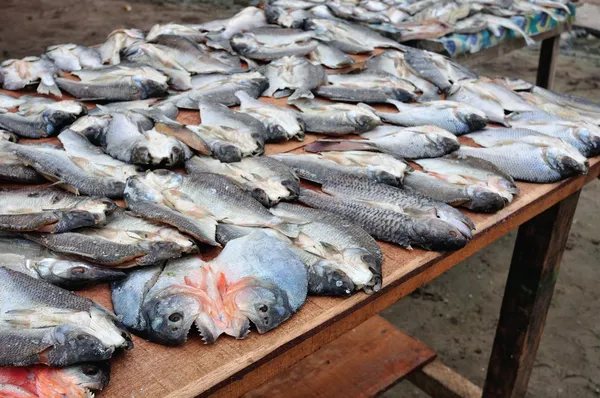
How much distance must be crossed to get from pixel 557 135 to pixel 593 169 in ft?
0.69

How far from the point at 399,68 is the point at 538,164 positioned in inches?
49.1

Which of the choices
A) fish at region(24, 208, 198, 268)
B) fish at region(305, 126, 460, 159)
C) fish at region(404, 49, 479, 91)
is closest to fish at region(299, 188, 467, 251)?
fish at region(305, 126, 460, 159)

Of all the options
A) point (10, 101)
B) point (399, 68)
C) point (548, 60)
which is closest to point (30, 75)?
point (10, 101)

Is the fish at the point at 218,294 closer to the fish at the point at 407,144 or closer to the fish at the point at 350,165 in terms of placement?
the fish at the point at 350,165

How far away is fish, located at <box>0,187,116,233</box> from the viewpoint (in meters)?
1.91

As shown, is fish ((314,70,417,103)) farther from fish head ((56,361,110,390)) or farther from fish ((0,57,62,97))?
fish head ((56,361,110,390))

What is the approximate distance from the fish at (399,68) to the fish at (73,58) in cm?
154

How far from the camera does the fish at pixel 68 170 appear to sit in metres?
2.23

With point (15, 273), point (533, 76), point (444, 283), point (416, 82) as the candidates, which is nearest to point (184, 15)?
point (533, 76)

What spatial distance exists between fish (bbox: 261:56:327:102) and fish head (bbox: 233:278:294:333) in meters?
1.54

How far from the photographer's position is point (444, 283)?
5102 mm

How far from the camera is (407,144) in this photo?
2.67 m

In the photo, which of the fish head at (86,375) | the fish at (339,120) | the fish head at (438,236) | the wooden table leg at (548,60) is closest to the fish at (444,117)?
the fish at (339,120)

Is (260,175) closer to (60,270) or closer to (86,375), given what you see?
(60,270)
